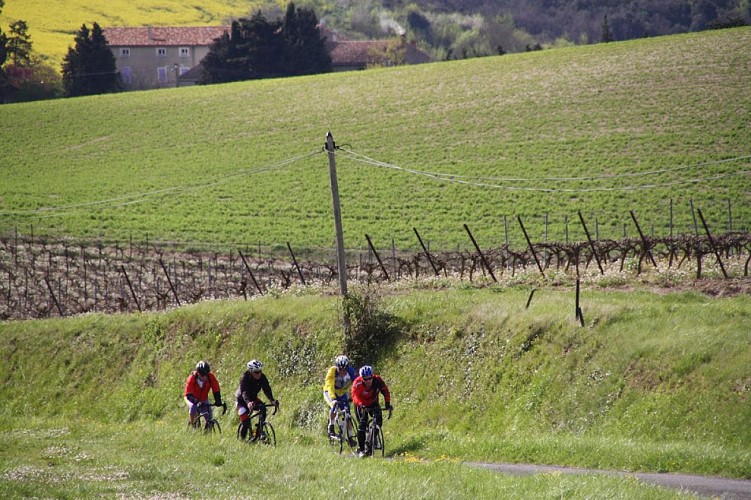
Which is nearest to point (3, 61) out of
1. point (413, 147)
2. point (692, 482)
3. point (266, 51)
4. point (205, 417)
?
point (266, 51)

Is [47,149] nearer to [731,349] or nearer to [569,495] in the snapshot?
[731,349]

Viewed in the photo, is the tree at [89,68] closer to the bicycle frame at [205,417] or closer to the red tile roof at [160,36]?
the red tile roof at [160,36]

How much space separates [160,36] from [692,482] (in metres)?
129

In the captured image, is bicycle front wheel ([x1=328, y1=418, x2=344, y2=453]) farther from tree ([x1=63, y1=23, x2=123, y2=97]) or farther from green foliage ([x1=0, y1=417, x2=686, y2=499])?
tree ([x1=63, y1=23, x2=123, y2=97])

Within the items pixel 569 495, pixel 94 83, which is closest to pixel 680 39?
pixel 94 83

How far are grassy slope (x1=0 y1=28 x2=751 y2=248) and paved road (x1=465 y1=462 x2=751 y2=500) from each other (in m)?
28.5

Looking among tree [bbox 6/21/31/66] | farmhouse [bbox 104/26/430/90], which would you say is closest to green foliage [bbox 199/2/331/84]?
farmhouse [bbox 104/26/430/90]

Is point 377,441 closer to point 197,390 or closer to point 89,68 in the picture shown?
point 197,390

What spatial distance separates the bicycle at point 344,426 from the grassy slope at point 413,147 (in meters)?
25.9

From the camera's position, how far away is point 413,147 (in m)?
65.9

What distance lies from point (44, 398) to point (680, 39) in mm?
64837

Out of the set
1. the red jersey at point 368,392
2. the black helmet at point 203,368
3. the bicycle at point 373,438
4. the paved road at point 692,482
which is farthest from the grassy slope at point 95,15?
the paved road at point 692,482

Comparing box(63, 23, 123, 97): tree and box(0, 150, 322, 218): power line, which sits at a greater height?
box(63, 23, 123, 97): tree

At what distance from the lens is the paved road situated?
46.0 ft
